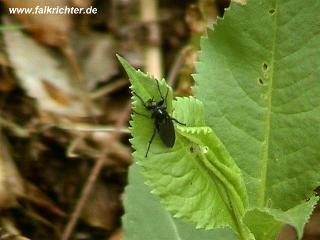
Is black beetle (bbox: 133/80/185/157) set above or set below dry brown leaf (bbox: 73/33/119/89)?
below

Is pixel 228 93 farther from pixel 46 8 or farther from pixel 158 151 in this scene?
pixel 46 8

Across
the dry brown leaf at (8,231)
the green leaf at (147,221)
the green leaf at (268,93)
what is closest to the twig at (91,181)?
the dry brown leaf at (8,231)

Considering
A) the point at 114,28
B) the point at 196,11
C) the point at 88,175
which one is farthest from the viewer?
the point at 114,28

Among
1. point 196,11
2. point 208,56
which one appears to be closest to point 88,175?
point 196,11

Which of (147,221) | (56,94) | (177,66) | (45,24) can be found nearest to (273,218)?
(147,221)

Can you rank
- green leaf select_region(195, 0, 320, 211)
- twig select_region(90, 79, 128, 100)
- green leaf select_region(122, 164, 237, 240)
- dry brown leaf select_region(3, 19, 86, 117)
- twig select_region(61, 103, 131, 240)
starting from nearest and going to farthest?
green leaf select_region(195, 0, 320, 211) → green leaf select_region(122, 164, 237, 240) → twig select_region(61, 103, 131, 240) → dry brown leaf select_region(3, 19, 86, 117) → twig select_region(90, 79, 128, 100)

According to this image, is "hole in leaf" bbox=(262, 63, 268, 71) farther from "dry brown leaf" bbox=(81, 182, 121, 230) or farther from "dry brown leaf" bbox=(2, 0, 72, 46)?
"dry brown leaf" bbox=(2, 0, 72, 46)

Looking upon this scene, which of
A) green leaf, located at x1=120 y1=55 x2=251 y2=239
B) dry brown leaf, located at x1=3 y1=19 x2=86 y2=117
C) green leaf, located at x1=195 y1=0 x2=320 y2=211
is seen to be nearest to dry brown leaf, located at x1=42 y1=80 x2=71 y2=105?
dry brown leaf, located at x1=3 y1=19 x2=86 y2=117
